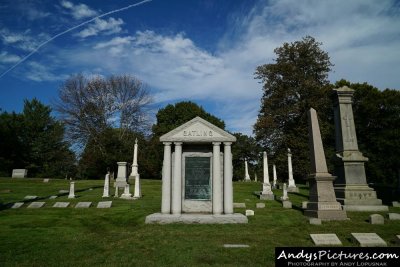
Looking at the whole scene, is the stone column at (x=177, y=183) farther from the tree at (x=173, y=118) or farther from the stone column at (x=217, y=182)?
the tree at (x=173, y=118)

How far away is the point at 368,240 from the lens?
7750mm

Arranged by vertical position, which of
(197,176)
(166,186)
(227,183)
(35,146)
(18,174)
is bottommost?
(166,186)

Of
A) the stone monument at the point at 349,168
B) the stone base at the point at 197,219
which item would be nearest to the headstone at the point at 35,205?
the stone base at the point at 197,219

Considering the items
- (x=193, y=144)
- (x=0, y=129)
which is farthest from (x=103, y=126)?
(x=193, y=144)

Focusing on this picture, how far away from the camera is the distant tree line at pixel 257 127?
115ft

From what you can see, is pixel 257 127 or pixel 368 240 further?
pixel 257 127

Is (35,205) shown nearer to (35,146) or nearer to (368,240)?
(368,240)

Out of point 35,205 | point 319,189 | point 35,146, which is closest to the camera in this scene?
point 319,189

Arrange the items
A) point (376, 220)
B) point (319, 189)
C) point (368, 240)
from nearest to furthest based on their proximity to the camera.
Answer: point (368, 240) < point (376, 220) < point (319, 189)

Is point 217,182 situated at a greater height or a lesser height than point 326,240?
greater

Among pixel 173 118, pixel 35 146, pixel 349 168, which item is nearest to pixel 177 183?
pixel 349 168

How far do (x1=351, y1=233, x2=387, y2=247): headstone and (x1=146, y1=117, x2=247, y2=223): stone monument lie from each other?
397cm

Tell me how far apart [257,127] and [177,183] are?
2452 cm

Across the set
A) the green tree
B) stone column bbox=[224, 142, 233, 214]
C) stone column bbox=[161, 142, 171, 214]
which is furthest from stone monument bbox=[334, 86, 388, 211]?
the green tree
